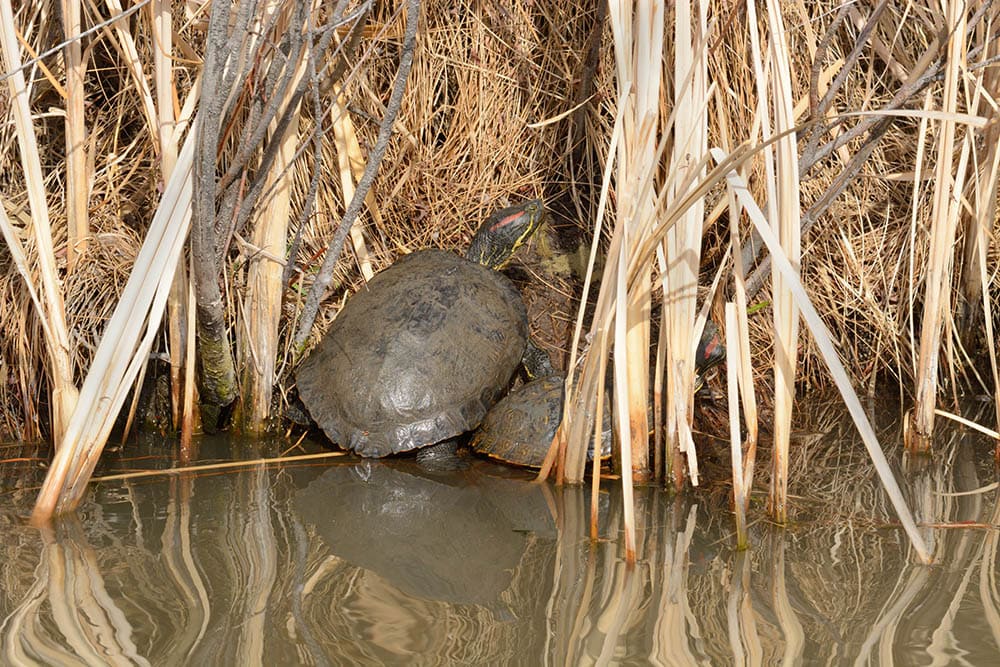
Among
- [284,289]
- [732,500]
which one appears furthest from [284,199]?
[732,500]

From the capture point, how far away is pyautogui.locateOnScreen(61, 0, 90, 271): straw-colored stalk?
348 centimetres

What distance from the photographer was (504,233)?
14.4ft

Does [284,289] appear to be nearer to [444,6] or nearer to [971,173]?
[444,6]

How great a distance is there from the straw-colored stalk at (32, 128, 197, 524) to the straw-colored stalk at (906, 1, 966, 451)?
2536mm

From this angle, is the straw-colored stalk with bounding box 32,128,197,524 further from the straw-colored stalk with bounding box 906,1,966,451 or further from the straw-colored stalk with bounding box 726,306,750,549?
the straw-colored stalk with bounding box 906,1,966,451

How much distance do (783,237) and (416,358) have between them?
158 cm

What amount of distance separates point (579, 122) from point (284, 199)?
1.49m

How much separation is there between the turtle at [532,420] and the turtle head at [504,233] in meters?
0.71

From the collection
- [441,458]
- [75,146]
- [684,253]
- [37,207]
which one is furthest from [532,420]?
[75,146]

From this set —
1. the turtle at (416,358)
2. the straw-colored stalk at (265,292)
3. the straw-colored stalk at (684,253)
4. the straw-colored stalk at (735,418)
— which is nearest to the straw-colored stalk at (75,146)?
the straw-colored stalk at (265,292)

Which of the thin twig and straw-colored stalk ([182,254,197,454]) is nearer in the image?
the thin twig

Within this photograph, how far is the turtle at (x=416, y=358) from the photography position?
3.78 meters

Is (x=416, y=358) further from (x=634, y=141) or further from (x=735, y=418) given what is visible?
(x=735, y=418)

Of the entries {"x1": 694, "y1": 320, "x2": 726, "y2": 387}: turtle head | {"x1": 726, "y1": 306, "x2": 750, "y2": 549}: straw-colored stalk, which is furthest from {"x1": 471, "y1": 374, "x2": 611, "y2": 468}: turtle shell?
{"x1": 726, "y1": 306, "x2": 750, "y2": 549}: straw-colored stalk
